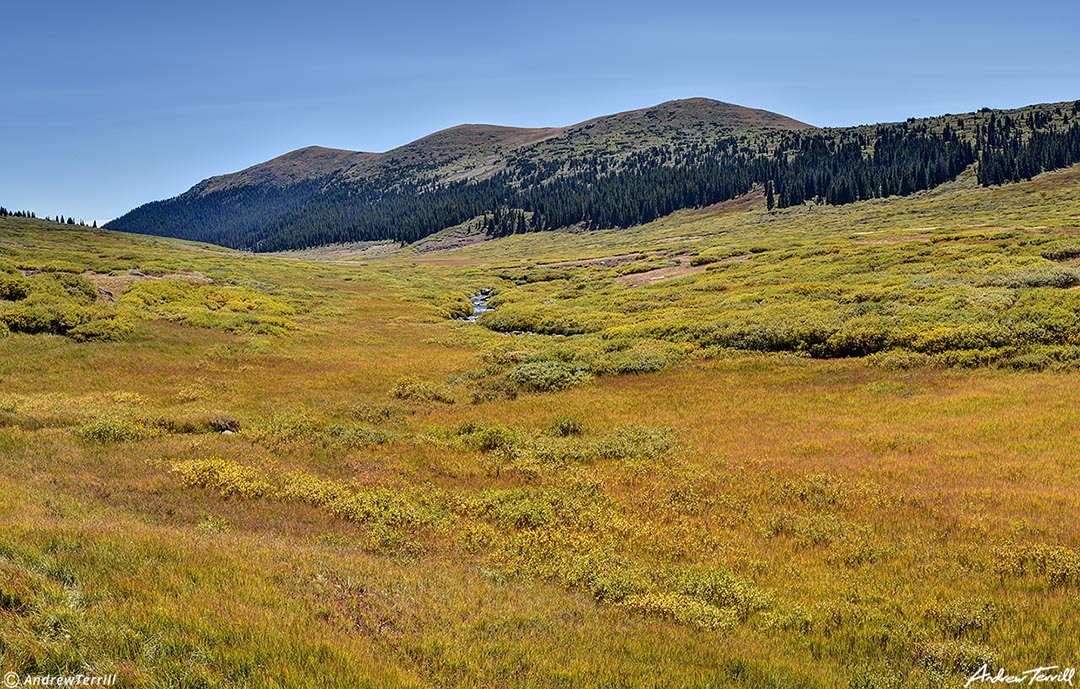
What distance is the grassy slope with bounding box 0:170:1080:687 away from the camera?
6.45m

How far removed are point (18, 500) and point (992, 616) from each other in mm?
16342

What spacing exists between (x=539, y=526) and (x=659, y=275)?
207ft

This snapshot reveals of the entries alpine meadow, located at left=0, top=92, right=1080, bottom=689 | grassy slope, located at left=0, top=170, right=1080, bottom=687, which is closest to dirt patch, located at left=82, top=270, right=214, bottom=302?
alpine meadow, located at left=0, top=92, right=1080, bottom=689

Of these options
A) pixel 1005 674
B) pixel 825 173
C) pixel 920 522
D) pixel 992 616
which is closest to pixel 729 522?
pixel 920 522

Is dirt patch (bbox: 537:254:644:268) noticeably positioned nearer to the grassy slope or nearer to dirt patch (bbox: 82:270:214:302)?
A: dirt patch (bbox: 82:270:214:302)

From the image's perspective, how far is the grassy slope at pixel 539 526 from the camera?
645 centimetres

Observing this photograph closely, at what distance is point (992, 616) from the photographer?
7836 mm

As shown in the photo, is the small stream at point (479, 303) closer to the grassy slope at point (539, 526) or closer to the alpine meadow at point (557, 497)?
the alpine meadow at point (557, 497)

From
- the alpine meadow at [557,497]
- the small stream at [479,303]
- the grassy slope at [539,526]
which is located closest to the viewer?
the grassy slope at [539,526]

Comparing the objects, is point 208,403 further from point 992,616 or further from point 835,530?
point 992,616
